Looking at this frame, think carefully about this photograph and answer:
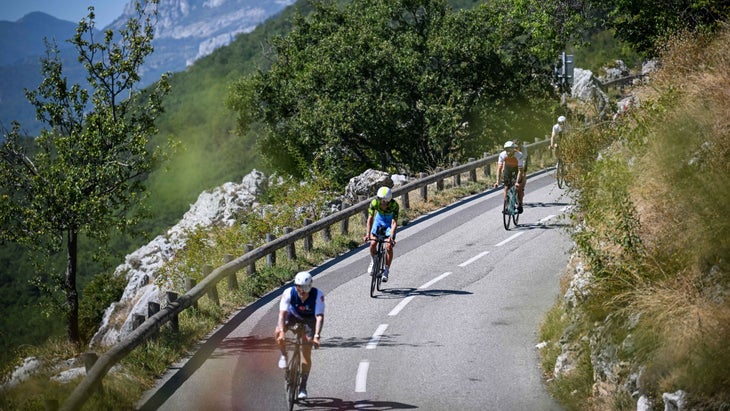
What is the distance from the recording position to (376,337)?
483 inches

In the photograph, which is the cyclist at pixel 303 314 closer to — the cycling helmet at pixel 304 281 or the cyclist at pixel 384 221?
the cycling helmet at pixel 304 281

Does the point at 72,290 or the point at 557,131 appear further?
the point at 557,131

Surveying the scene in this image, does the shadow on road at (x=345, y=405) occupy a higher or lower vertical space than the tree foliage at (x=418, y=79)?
lower

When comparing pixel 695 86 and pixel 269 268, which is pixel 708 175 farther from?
pixel 269 268

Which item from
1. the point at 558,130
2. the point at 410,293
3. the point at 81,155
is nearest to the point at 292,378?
the point at 410,293

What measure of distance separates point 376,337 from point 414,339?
636 millimetres

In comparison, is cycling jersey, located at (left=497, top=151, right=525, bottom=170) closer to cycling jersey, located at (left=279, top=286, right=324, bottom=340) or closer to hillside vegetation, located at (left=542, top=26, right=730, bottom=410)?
hillside vegetation, located at (left=542, top=26, right=730, bottom=410)

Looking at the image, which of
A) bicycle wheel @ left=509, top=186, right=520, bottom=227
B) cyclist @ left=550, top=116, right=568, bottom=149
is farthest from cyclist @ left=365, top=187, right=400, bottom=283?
cyclist @ left=550, top=116, right=568, bottom=149

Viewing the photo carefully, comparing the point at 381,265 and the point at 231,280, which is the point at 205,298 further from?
the point at 381,265

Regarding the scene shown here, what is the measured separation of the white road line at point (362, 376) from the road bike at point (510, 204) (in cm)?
896

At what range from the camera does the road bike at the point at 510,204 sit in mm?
19109

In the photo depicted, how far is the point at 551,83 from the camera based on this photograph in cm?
3781

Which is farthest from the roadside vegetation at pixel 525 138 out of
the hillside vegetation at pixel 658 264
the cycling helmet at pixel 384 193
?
the cycling helmet at pixel 384 193

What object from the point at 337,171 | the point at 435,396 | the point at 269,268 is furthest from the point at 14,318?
the point at 435,396
